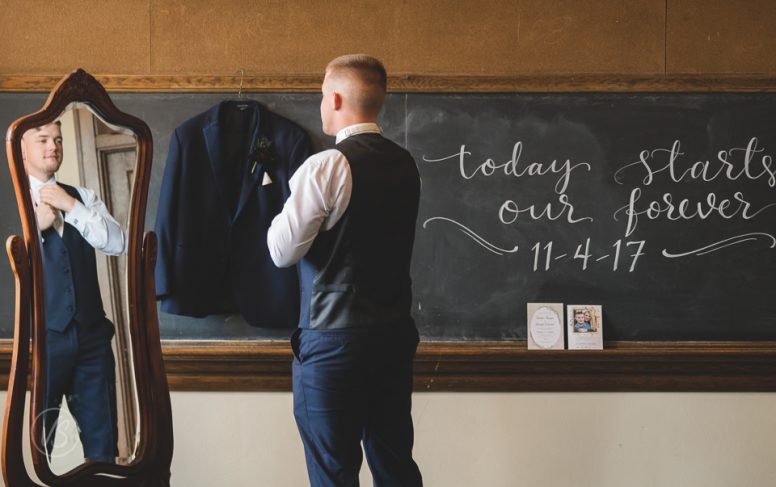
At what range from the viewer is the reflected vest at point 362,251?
→ 71.4 inches

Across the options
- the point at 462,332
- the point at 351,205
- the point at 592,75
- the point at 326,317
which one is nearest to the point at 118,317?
the point at 326,317

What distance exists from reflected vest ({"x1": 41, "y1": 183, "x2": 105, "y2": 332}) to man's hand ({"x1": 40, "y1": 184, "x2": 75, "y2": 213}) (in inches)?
0.5

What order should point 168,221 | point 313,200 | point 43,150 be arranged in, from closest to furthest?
point 313,200
point 43,150
point 168,221

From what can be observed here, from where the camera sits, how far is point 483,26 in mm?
2643

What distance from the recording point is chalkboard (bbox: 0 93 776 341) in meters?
2.64

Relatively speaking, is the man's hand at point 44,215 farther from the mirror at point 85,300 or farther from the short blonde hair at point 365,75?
the short blonde hair at point 365,75

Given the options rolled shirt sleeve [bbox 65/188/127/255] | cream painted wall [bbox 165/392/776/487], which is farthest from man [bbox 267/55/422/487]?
cream painted wall [bbox 165/392/776/487]

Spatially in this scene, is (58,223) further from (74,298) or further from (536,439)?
(536,439)

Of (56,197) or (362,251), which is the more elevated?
(56,197)

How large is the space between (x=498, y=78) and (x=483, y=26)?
0.63 feet

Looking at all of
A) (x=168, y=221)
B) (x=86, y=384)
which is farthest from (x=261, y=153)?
(x=86, y=384)

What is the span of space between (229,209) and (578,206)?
121cm

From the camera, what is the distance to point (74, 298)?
75.7 inches

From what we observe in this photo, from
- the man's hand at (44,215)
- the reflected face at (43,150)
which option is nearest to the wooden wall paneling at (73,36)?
the reflected face at (43,150)
